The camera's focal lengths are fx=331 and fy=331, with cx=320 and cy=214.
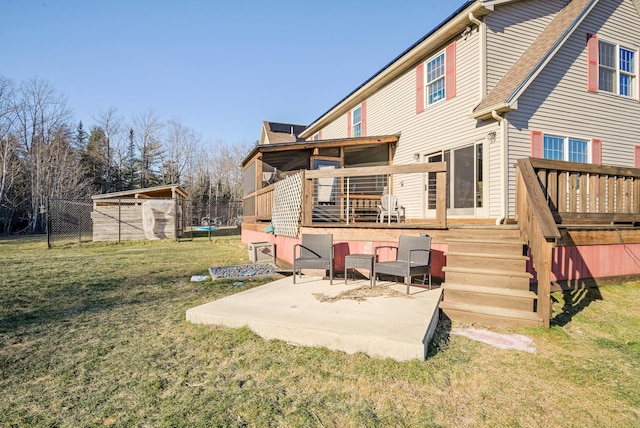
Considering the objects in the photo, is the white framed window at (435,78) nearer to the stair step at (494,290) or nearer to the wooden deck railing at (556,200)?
the wooden deck railing at (556,200)

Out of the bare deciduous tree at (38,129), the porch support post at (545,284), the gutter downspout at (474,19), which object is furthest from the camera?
the bare deciduous tree at (38,129)

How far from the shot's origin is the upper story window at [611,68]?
8.78 metres

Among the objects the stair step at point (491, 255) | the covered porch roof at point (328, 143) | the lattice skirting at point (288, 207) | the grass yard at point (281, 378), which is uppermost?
the covered porch roof at point (328, 143)

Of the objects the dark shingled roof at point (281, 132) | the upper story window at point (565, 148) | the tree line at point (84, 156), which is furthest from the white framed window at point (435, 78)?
the tree line at point (84, 156)

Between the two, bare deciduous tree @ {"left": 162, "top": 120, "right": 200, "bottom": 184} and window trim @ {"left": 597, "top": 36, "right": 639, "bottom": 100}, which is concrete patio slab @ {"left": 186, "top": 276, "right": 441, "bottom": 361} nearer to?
window trim @ {"left": 597, "top": 36, "right": 639, "bottom": 100}

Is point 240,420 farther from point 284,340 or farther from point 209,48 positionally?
point 209,48

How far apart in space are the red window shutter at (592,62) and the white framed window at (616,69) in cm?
29

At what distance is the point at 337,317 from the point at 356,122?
11.2 meters

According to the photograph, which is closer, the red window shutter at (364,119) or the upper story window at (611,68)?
Answer: the upper story window at (611,68)

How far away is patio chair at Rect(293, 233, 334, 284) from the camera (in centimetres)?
558

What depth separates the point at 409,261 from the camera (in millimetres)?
4762

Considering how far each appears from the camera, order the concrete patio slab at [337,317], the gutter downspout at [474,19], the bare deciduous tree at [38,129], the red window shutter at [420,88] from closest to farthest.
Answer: the concrete patio slab at [337,317]
the gutter downspout at [474,19]
the red window shutter at [420,88]
the bare deciduous tree at [38,129]

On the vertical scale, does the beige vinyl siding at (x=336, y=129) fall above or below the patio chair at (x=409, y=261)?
above

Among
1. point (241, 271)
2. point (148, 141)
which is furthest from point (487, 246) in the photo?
point (148, 141)
